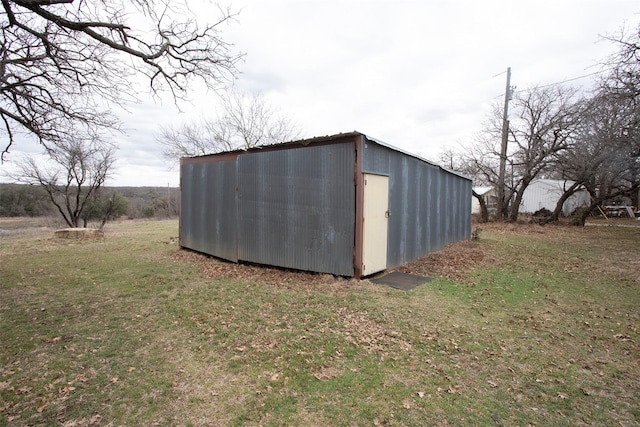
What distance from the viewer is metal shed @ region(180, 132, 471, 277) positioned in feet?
19.5

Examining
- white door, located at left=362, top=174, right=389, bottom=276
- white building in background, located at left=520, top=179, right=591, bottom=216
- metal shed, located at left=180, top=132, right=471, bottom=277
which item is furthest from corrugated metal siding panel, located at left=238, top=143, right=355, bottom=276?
white building in background, located at left=520, top=179, right=591, bottom=216

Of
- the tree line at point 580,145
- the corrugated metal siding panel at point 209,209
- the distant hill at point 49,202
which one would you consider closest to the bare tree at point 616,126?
the tree line at point 580,145

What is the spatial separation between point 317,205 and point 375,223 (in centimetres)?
126

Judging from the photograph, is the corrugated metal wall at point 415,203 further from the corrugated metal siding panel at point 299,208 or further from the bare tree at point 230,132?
the bare tree at point 230,132

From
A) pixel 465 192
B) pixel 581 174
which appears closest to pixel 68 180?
pixel 465 192

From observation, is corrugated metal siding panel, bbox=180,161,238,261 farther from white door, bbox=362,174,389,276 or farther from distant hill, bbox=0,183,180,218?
white door, bbox=362,174,389,276

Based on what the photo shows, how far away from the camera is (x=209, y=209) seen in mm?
8484

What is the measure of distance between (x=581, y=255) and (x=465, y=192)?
4.65m

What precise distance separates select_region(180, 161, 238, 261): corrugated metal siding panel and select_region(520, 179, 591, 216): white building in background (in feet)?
87.9

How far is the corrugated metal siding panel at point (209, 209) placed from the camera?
773cm

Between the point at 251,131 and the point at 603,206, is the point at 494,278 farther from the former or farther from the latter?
the point at 603,206

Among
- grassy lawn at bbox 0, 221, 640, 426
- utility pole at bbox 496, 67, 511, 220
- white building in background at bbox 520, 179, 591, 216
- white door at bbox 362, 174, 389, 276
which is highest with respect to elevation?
utility pole at bbox 496, 67, 511, 220

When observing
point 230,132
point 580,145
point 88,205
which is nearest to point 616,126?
point 580,145

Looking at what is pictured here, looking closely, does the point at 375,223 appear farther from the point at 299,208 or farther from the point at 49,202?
the point at 49,202
